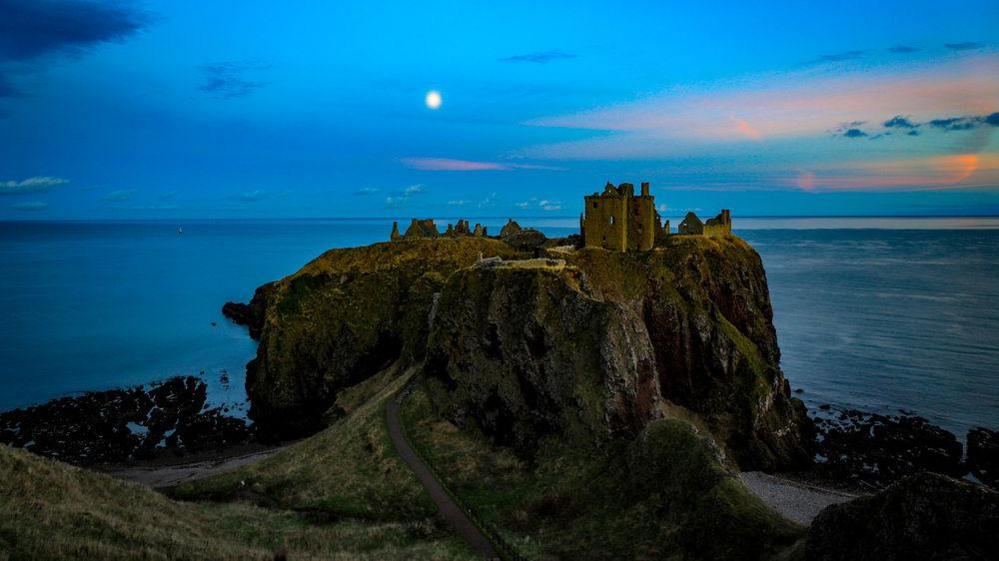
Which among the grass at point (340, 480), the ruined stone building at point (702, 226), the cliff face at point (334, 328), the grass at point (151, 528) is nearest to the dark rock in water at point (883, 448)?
the ruined stone building at point (702, 226)

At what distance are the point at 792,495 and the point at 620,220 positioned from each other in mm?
34618

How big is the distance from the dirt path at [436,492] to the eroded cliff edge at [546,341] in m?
3.99

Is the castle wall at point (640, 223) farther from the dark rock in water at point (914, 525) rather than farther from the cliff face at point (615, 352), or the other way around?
the dark rock in water at point (914, 525)

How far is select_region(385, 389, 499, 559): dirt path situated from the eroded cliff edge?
13.1 ft

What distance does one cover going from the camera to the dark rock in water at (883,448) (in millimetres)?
59662

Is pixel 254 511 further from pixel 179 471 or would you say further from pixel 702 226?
pixel 702 226

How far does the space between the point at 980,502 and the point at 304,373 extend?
70.8 metres

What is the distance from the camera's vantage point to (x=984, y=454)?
61.3 meters

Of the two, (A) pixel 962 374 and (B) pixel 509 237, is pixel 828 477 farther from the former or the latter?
(B) pixel 509 237

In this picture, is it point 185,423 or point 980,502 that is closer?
point 980,502

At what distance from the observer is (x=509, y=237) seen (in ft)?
336

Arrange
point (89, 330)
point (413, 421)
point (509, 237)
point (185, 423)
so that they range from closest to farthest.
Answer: point (413, 421), point (185, 423), point (509, 237), point (89, 330)

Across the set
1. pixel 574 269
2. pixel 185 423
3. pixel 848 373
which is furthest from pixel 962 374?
pixel 185 423

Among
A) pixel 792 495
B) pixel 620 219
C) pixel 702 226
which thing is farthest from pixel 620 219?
pixel 792 495
